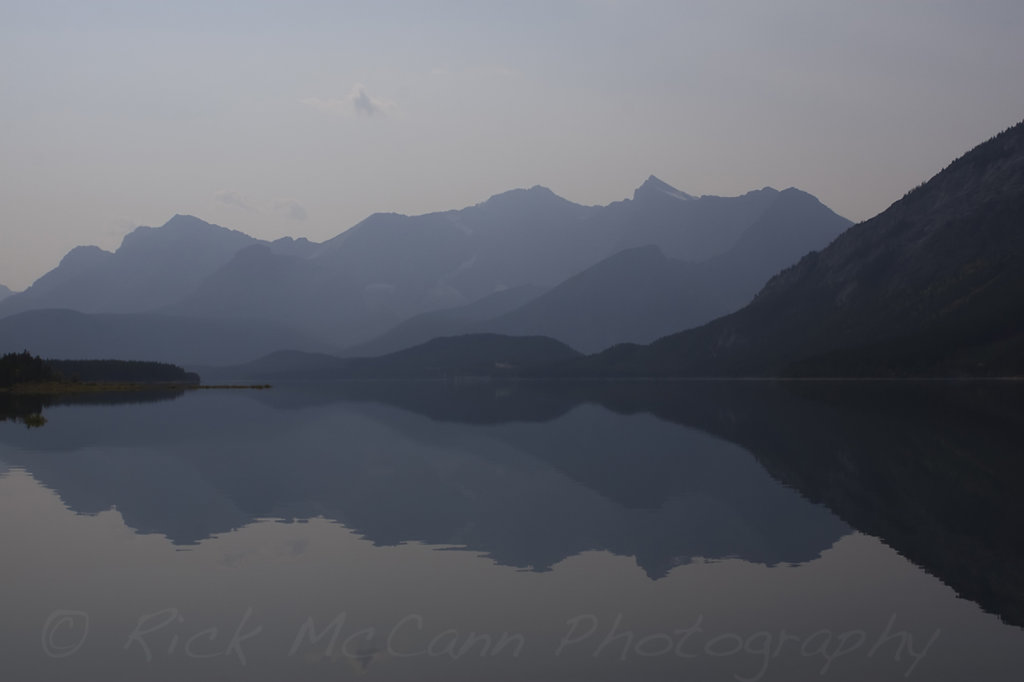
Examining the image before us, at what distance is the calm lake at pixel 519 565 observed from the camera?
71.4 feet

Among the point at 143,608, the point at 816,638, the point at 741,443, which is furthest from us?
the point at 741,443

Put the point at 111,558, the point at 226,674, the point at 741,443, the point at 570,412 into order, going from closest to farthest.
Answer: the point at 226,674 < the point at 111,558 < the point at 741,443 < the point at 570,412

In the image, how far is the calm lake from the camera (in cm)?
2175

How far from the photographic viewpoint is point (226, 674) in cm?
2072

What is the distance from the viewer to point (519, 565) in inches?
1233

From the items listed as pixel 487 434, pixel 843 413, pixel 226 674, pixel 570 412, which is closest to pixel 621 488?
pixel 226 674

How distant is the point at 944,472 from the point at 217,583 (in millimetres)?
41698

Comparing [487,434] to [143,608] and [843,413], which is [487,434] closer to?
[843,413]

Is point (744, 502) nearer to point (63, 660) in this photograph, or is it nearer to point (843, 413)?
point (63, 660)

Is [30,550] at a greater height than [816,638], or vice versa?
[30,550]

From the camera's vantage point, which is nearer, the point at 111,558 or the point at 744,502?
the point at 111,558

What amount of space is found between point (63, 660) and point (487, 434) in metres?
68.2

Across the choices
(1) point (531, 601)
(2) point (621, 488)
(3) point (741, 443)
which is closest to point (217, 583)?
→ (1) point (531, 601)

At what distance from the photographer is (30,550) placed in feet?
109
